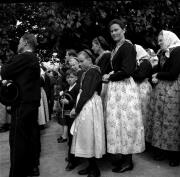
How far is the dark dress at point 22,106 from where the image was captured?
11.4 ft

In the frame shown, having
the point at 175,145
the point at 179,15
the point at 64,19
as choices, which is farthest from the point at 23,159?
the point at 179,15

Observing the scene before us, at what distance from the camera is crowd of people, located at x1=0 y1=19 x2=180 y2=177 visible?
3.54 m

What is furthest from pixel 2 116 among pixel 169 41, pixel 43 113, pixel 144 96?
pixel 169 41

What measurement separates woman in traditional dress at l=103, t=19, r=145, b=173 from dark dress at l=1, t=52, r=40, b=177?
39.3 inches

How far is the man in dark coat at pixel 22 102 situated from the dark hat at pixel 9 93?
5 centimetres

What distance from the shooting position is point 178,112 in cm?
405

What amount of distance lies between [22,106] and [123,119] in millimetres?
1300

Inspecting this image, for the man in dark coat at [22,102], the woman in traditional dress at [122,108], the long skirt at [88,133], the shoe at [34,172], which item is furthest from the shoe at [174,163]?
the man in dark coat at [22,102]

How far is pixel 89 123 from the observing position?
3.59 meters

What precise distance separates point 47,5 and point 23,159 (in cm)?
331

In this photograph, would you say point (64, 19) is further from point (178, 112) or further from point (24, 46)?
point (178, 112)

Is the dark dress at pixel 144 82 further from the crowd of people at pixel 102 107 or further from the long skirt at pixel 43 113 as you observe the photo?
the long skirt at pixel 43 113

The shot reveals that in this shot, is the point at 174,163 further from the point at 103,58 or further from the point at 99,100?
the point at 103,58

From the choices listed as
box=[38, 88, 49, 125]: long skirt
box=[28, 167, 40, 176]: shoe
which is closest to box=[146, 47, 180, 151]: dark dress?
box=[28, 167, 40, 176]: shoe
